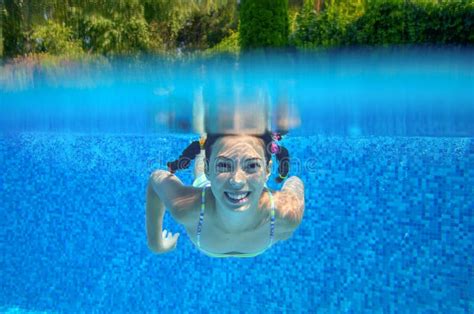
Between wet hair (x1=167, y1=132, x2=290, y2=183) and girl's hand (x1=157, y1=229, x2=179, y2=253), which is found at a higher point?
wet hair (x1=167, y1=132, x2=290, y2=183)

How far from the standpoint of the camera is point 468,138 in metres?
11.4

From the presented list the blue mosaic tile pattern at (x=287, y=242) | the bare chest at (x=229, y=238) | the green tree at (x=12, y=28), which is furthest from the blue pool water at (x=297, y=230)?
the bare chest at (x=229, y=238)

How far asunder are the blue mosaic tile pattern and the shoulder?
6565mm

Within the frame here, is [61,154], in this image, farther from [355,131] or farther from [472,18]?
[472,18]

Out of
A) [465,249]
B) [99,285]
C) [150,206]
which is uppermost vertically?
[150,206]

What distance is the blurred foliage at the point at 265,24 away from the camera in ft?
24.8

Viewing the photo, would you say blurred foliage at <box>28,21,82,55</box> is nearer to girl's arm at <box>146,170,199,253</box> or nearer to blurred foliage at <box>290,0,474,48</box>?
blurred foliage at <box>290,0,474,48</box>

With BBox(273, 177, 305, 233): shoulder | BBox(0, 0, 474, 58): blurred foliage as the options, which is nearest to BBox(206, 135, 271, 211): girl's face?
BBox(273, 177, 305, 233): shoulder

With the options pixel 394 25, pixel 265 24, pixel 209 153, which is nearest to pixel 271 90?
pixel 265 24

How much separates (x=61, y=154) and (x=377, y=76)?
10.1 metres

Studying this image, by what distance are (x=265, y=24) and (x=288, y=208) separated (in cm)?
482

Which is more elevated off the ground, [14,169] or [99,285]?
[14,169]

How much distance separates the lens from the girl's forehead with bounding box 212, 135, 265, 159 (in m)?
3.00

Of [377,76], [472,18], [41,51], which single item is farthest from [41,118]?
[472,18]
